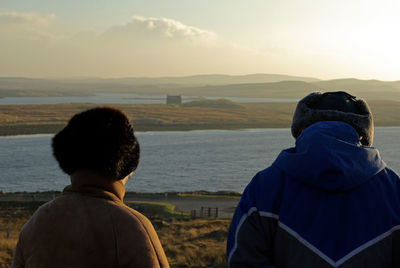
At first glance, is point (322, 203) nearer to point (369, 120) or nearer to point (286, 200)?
point (286, 200)

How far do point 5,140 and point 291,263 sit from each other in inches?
3141

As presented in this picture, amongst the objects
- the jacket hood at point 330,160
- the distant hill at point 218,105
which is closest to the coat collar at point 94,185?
the jacket hood at point 330,160

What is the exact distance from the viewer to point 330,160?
160 cm

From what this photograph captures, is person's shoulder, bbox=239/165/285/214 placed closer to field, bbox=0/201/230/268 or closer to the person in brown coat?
the person in brown coat

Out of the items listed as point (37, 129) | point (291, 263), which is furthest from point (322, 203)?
point (37, 129)

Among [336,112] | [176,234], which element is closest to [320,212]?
[336,112]

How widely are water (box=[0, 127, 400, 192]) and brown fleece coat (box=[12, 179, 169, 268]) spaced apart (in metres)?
35.3

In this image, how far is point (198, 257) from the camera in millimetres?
11422

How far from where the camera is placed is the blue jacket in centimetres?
160

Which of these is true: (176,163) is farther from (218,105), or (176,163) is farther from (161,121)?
(218,105)

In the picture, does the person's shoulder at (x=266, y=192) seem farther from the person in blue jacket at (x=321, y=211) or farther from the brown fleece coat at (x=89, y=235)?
→ the brown fleece coat at (x=89, y=235)

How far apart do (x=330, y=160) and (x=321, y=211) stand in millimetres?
184

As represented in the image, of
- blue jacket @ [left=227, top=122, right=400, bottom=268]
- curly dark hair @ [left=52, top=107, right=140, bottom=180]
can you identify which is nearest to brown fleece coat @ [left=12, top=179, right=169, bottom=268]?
curly dark hair @ [left=52, top=107, right=140, bottom=180]

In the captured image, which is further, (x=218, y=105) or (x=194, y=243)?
(x=218, y=105)
